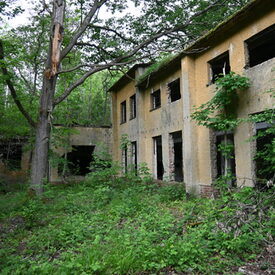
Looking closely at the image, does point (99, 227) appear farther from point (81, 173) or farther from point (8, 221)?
point (81, 173)

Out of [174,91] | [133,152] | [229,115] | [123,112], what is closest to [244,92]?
[229,115]

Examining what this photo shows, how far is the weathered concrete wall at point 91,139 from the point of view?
17214 millimetres

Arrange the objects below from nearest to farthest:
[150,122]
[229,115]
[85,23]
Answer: [229,115] → [85,23] → [150,122]

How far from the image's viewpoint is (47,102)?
34.9 ft

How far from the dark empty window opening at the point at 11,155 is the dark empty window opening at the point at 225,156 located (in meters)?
13.3

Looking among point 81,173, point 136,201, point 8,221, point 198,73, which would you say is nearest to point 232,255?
point 136,201

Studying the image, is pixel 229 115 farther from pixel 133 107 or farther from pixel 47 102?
pixel 133 107

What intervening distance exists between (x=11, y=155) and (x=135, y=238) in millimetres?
14870

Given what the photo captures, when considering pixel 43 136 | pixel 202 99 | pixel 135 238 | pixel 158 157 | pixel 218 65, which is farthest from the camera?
pixel 158 157

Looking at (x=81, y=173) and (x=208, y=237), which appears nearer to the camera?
(x=208, y=237)

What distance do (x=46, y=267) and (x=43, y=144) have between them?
701 centimetres

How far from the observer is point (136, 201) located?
8.45 m

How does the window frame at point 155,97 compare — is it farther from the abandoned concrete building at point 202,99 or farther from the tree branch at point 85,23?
the tree branch at point 85,23

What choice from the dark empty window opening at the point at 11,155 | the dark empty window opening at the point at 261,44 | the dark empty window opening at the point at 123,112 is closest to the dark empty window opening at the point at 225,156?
→ the dark empty window opening at the point at 261,44
